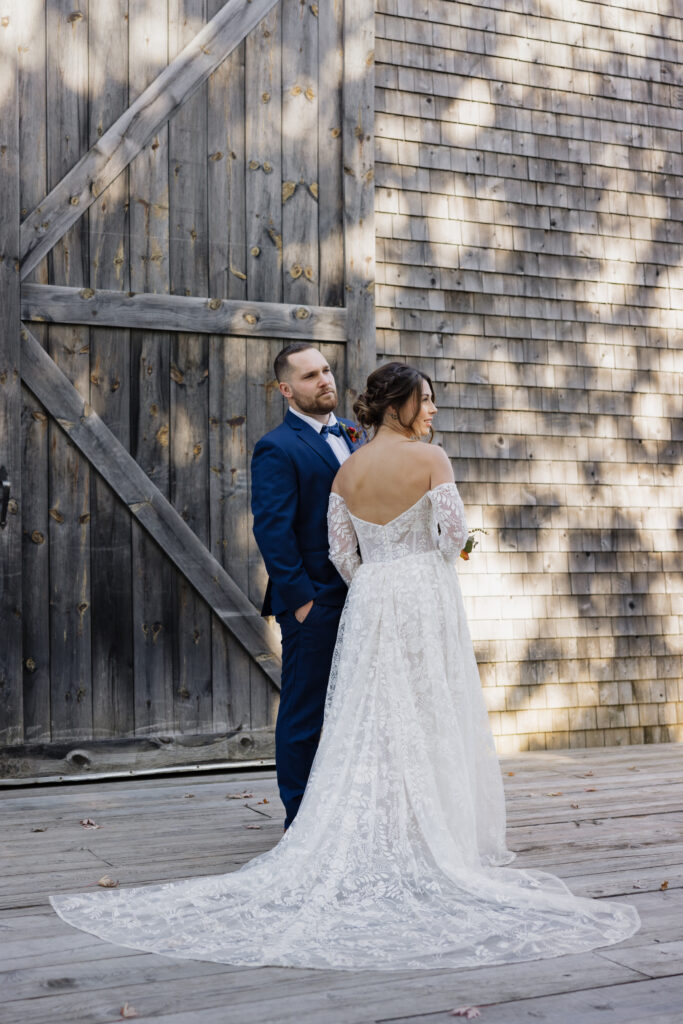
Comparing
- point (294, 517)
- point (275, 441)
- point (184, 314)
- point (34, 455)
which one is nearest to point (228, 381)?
point (184, 314)

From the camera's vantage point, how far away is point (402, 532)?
352 centimetres

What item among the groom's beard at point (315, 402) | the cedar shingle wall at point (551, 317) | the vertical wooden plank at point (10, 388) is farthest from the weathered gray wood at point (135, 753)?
the groom's beard at point (315, 402)

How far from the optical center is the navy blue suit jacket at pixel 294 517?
12.1 feet

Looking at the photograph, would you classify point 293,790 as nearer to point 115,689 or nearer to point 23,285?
point 115,689

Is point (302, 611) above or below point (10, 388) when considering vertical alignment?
below

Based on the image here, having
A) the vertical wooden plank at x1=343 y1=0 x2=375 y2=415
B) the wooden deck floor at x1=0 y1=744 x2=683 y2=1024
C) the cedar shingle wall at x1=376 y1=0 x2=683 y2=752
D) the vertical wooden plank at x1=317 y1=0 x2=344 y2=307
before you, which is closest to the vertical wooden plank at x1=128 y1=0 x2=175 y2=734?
the wooden deck floor at x1=0 y1=744 x2=683 y2=1024

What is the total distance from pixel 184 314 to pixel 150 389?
0.42 meters

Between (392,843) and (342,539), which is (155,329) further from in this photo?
(392,843)

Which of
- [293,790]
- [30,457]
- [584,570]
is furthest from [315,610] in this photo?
[584,570]

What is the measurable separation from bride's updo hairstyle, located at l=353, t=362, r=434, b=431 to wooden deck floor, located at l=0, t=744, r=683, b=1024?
1.59 m

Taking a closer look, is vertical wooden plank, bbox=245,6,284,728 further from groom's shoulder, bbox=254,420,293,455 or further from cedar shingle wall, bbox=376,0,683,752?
groom's shoulder, bbox=254,420,293,455

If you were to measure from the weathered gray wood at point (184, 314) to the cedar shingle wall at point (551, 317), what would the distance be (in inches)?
17.5

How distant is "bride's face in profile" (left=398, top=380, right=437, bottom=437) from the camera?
11.6 feet

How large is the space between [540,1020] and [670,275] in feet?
17.5
